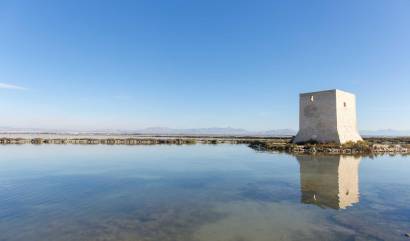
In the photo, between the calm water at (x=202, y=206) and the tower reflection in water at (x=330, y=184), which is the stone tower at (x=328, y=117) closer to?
the tower reflection in water at (x=330, y=184)

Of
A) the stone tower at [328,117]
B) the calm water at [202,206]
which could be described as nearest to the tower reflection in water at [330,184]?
the calm water at [202,206]

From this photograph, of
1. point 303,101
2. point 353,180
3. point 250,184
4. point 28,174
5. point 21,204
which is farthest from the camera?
point 303,101

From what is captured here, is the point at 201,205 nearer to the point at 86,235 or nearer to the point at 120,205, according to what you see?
the point at 120,205

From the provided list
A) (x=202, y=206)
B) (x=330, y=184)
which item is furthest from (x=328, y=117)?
(x=202, y=206)

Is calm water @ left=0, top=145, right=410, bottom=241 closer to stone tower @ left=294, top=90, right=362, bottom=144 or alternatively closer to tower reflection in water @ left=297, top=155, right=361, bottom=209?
tower reflection in water @ left=297, top=155, right=361, bottom=209

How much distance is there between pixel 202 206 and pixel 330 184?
662 centimetres

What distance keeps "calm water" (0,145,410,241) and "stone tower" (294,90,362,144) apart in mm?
13006

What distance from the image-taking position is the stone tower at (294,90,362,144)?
2866 cm

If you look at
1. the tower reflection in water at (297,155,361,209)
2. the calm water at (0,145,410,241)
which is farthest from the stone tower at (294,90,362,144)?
the calm water at (0,145,410,241)

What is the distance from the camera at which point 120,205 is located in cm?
934

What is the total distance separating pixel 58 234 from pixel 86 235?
631mm

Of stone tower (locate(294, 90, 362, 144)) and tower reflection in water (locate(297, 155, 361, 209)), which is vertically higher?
stone tower (locate(294, 90, 362, 144))

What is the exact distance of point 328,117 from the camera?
28969 millimetres

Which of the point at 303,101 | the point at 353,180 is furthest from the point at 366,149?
the point at 353,180
